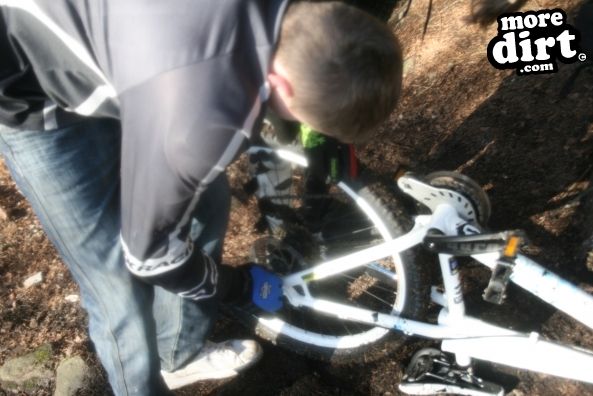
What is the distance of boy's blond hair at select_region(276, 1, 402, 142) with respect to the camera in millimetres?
1361

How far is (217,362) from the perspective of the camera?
2732 millimetres

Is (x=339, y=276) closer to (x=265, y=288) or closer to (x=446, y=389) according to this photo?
(x=265, y=288)

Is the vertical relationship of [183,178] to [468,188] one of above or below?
above

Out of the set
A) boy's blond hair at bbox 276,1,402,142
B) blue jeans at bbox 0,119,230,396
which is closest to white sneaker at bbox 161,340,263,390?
blue jeans at bbox 0,119,230,396

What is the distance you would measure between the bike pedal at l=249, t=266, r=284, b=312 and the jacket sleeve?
102cm

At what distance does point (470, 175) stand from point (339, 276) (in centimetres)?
93

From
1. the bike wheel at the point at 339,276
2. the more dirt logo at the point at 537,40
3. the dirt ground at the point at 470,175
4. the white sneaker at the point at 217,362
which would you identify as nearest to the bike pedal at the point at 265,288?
the bike wheel at the point at 339,276

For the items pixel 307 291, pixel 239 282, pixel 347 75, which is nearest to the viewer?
pixel 347 75

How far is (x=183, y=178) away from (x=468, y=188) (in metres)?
1.27

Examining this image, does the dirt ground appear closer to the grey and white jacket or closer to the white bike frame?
the white bike frame

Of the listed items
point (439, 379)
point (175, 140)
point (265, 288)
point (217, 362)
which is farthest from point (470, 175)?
point (175, 140)

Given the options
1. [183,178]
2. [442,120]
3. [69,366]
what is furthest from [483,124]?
[69,366]

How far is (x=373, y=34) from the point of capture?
140 centimetres

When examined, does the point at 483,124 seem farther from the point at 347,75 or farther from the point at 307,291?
the point at 347,75
